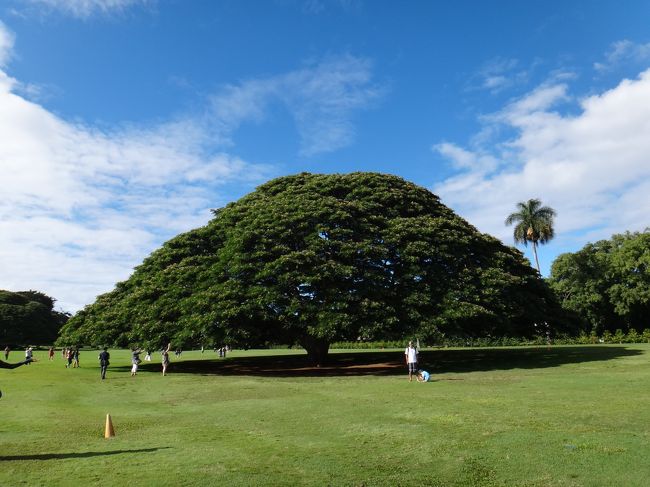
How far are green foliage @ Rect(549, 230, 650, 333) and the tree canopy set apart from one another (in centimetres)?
3321

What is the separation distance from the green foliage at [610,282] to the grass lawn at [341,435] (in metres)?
44.9

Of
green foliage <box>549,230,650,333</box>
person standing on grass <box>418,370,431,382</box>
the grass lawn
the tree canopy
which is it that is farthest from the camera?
green foliage <box>549,230,650,333</box>

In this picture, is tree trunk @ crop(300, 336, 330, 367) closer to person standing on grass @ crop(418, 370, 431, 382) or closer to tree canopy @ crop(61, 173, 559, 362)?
tree canopy @ crop(61, 173, 559, 362)

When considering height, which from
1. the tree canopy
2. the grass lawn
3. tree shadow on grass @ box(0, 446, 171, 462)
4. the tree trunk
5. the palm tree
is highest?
the palm tree

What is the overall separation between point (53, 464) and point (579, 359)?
2930 centimetres

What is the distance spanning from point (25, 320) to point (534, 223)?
85.5 m

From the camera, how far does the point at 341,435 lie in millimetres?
10469

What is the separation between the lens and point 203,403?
53.0 feet

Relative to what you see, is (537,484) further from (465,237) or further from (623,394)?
(465,237)

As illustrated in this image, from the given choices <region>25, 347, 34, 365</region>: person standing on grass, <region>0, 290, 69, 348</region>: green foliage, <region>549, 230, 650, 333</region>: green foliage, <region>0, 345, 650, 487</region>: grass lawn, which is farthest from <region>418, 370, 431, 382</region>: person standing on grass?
<region>0, 290, 69, 348</region>: green foliage

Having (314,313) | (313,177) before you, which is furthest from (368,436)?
(313,177)

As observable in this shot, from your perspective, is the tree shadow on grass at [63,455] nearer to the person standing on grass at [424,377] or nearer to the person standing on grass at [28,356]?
the person standing on grass at [28,356]

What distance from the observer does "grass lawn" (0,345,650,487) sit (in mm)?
7598

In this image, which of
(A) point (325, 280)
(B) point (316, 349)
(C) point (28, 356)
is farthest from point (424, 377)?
(C) point (28, 356)
